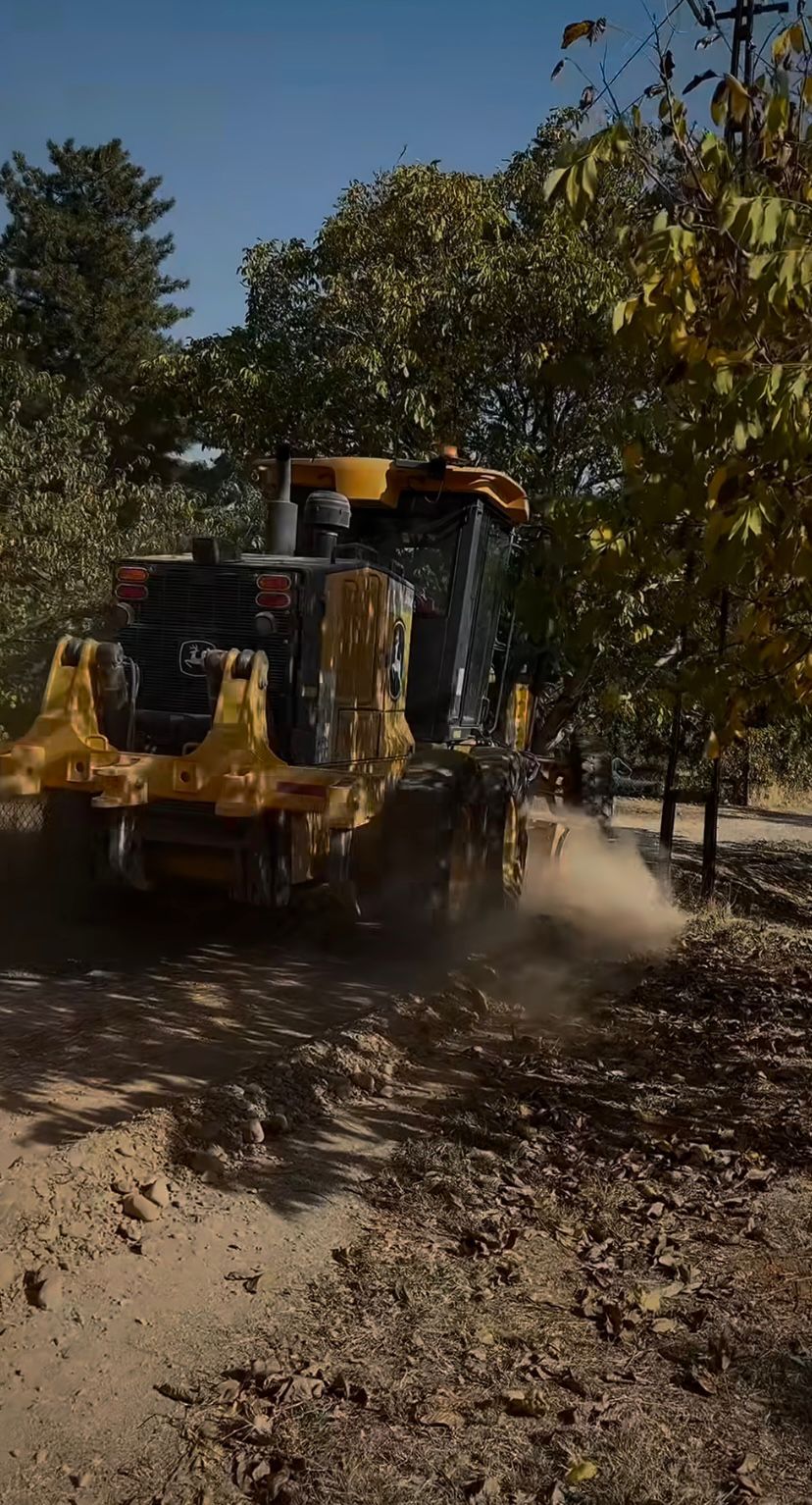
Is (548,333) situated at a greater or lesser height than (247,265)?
lesser

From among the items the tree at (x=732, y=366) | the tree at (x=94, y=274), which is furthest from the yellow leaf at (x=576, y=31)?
the tree at (x=94, y=274)

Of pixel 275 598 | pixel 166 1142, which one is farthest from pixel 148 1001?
pixel 275 598

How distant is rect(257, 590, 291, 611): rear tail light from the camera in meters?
7.27

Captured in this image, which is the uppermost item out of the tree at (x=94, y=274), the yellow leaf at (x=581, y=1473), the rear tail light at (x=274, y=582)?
the tree at (x=94, y=274)

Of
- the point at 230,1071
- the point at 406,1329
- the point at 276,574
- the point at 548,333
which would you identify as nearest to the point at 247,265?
the point at 548,333

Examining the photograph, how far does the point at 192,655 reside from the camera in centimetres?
757

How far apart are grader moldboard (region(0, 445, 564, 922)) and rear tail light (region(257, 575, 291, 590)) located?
0.01 meters

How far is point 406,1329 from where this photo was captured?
3482mm

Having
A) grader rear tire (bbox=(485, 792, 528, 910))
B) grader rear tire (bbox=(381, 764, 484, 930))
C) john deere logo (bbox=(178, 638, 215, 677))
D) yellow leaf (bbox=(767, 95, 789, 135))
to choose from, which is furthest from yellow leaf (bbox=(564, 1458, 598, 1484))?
grader rear tire (bbox=(485, 792, 528, 910))

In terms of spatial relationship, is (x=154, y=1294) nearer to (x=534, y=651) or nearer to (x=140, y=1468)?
(x=140, y=1468)

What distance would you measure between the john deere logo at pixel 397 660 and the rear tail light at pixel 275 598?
3.47ft

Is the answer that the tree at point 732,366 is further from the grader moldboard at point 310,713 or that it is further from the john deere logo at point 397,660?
the john deere logo at point 397,660

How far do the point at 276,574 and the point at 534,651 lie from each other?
3.45 metres

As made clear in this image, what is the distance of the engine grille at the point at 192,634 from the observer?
7.34 metres
